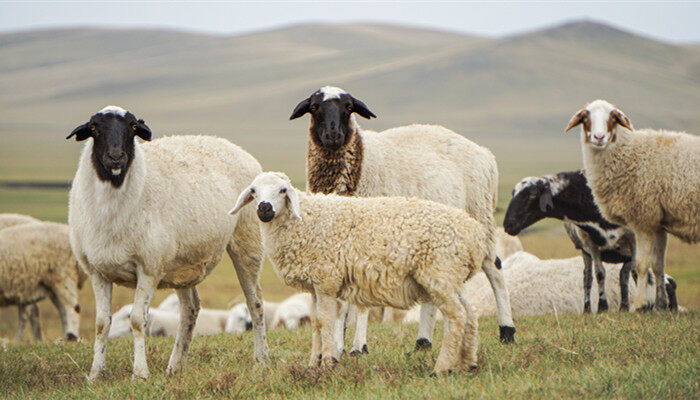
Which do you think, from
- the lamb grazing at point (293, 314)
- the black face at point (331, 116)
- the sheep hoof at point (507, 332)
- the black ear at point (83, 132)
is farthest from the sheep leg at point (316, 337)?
the lamb grazing at point (293, 314)

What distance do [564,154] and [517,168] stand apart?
34.4 metres

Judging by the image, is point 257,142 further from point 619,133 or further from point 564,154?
point 619,133

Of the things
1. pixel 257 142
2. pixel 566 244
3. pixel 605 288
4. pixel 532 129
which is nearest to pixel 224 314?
pixel 605 288

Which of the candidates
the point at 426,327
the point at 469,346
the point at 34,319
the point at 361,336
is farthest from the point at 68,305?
the point at 469,346

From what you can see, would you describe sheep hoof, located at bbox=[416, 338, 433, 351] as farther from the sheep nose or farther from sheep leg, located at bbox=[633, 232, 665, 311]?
sheep leg, located at bbox=[633, 232, 665, 311]

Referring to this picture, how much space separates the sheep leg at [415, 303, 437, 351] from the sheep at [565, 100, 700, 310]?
346 cm

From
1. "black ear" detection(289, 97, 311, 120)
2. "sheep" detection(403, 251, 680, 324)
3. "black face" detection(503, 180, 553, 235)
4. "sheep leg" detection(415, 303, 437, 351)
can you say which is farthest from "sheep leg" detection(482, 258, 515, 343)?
"sheep" detection(403, 251, 680, 324)

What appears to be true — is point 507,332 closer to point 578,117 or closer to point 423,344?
point 423,344

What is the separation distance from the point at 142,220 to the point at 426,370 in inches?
126

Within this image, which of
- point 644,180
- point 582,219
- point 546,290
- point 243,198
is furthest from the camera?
point 546,290

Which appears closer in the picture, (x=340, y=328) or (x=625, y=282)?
(x=340, y=328)

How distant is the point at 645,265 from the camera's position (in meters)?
9.72

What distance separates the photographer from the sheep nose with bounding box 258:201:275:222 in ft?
21.3

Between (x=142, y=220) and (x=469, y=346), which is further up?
(x=142, y=220)
